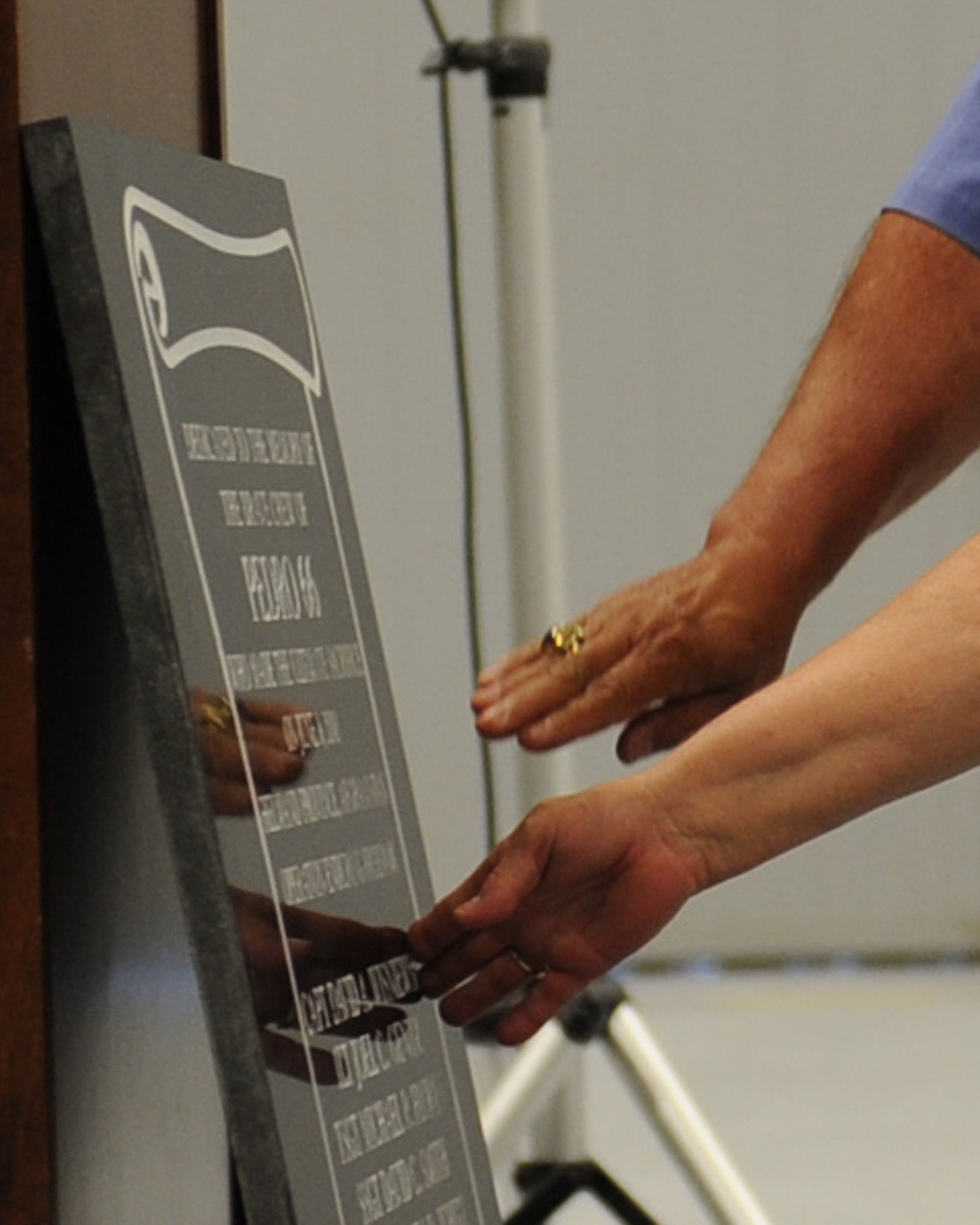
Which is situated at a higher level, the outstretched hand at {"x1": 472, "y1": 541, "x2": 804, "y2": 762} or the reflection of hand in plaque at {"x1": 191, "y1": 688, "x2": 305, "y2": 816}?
the reflection of hand in plaque at {"x1": 191, "y1": 688, "x2": 305, "y2": 816}

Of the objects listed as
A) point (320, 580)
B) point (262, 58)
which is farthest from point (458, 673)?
point (320, 580)

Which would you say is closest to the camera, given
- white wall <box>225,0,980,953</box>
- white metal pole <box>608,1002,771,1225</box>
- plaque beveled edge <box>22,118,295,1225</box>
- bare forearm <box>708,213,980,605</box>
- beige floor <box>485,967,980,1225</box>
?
plaque beveled edge <box>22,118,295,1225</box>

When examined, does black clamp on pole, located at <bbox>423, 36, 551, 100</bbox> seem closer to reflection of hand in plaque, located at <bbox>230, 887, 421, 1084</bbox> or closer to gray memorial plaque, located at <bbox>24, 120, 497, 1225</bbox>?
gray memorial plaque, located at <bbox>24, 120, 497, 1225</bbox>

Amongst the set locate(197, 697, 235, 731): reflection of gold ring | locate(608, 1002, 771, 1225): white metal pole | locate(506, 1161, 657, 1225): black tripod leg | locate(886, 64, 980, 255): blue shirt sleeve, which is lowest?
locate(506, 1161, 657, 1225): black tripod leg

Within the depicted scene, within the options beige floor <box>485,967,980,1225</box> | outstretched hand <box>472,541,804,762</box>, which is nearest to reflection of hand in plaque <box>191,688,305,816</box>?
outstretched hand <box>472,541,804,762</box>

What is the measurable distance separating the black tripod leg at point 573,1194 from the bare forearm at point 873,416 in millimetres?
622

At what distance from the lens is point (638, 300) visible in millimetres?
4062

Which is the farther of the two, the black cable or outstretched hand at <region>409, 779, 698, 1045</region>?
the black cable

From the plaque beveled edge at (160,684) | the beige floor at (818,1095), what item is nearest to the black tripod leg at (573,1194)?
the beige floor at (818,1095)

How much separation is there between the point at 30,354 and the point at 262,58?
313 centimetres

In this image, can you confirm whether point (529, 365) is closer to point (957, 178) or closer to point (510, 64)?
point (510, 64)

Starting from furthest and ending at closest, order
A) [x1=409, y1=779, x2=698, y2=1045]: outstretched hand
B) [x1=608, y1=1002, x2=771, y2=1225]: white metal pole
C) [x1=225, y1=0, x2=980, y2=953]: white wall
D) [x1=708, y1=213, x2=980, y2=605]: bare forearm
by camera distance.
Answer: [x1=225, y1=0, x2=980, y2=953]: white wall → [x1=608, y1=1002, x2=771, y2=1225]: white metal pole → [x1=708, y1=213, x2=980, y2=605]: bare forearm → [x1=409, y1=779, x2=698, y2=1045]: outstretched hand

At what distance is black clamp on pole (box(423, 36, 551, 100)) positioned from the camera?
1733 mm

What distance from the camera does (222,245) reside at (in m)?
1.02
